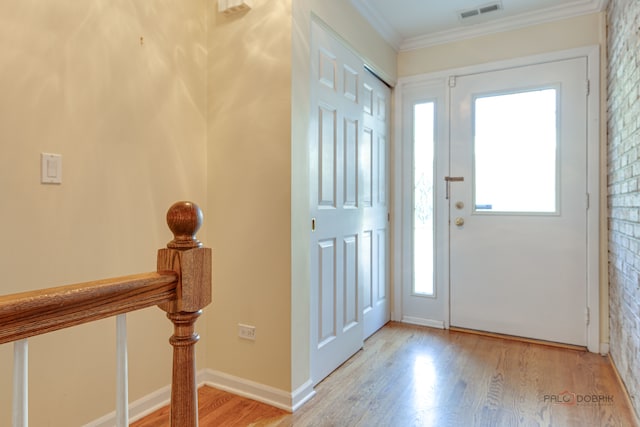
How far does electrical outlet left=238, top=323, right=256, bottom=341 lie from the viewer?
6.73ft

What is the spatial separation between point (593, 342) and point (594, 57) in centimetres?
196

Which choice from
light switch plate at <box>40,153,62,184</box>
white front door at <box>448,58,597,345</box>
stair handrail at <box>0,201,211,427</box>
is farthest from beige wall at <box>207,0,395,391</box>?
white front door at <box>448,58,597,345</box>

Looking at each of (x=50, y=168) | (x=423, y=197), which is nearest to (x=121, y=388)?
(x=50, y=168)

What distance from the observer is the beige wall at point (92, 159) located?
1418mm

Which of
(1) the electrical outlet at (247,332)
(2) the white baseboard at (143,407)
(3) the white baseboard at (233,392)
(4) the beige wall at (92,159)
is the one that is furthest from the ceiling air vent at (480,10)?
(2) the white baseboard at (143,407)

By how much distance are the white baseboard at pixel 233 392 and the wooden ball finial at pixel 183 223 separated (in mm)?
1377

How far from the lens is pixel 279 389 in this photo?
77.5 inches

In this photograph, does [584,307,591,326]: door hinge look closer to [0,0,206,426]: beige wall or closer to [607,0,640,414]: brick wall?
[607,0,640,414]: brick wall

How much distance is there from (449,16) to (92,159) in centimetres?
258

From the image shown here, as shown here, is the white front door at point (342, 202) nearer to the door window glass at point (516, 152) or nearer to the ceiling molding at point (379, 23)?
the ceiling molding at point (379, 23)

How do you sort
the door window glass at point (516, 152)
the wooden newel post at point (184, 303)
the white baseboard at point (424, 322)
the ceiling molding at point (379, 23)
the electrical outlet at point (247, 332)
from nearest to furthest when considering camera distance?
the wooden newel post at point (184, 303) → the electrical outlet at point (247, 332) → the ceiling molding at point (379, 23) → the door window glass at point (516, 152) → the white baseboard at point (424, 322)

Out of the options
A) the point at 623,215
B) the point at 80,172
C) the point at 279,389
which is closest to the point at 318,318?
the point at 279,389

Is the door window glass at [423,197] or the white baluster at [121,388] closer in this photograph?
the white baluster at [121,388]

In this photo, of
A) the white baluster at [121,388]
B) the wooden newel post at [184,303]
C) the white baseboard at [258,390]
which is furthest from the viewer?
the white baseboard at [258,390]
